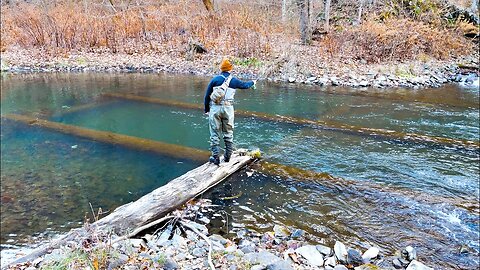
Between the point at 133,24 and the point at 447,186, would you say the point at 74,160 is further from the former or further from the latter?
the point at 133,24

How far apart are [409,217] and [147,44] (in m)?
17.5

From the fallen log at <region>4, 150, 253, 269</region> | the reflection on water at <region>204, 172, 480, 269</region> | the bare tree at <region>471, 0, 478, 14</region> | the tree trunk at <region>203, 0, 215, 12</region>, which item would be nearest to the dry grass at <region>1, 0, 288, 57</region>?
the tree trunk at <region>203, 0, 215, 12</region>

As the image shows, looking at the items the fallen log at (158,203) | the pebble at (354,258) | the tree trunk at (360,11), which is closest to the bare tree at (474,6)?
the tree trunk at (360,11)

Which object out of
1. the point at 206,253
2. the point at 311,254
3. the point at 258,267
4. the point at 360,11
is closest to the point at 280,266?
the point at 258,267

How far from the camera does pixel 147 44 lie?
19906mm

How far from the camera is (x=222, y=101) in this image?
571cm

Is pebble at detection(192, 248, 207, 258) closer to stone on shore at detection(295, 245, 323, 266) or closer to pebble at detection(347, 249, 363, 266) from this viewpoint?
stone on shore at detection(295, 245, 323, 266)

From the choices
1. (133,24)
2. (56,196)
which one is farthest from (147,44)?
(56,196)

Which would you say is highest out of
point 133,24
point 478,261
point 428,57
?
point 133,24

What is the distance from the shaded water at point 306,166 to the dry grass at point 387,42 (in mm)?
3614

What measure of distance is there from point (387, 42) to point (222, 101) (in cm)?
1242

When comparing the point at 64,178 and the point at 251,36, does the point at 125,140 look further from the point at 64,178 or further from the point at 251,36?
the point at 251,36

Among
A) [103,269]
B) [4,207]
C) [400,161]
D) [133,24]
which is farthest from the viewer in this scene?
[133,24]

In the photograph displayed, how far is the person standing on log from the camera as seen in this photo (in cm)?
557
